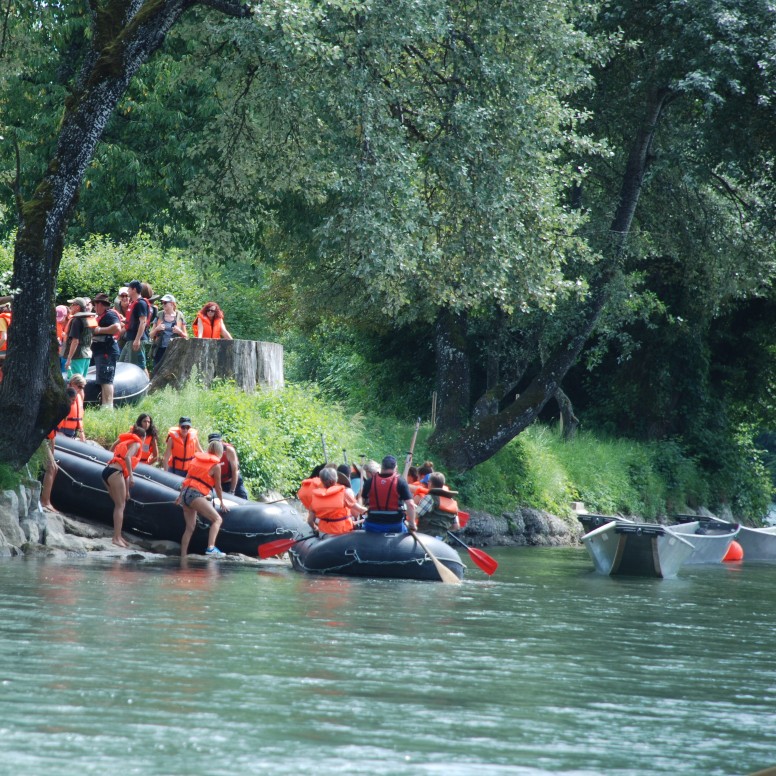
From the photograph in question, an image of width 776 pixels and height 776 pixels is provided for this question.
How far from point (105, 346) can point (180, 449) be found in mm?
2349

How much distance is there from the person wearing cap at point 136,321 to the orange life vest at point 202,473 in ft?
14.7

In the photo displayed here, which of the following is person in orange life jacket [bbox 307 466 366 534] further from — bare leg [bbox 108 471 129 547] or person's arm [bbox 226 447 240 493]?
bare leg [bbox 108 471 129 547]

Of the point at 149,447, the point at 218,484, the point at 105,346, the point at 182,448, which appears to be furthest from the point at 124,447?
the point at 105,346

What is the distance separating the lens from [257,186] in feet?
62.9

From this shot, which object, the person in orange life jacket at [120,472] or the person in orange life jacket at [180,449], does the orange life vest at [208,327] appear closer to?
the person in orange life jacket at [180,449]

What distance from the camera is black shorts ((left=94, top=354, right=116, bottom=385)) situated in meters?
20.9

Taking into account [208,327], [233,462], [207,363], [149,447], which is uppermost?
[208,327]

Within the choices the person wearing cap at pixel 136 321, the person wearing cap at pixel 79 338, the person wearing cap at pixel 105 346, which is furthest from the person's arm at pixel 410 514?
the person wearing cap at pixel 136 321

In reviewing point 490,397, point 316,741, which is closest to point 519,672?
point 316,741

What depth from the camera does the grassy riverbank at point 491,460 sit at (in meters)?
22.3

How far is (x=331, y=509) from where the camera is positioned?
1764 centimetres

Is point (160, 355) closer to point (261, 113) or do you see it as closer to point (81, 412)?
point (81, 412)

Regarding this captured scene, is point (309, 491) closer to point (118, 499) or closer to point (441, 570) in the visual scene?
point (441, 570)

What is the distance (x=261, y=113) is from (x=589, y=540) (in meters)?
8.18
